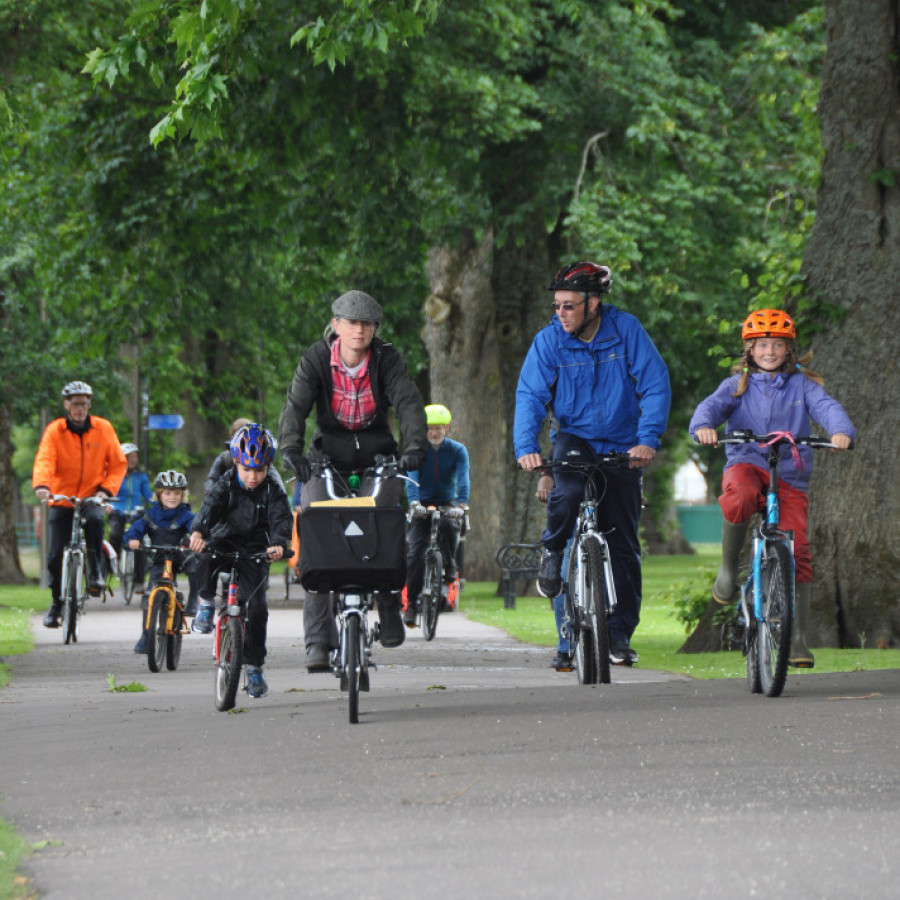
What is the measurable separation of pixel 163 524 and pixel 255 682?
Answer: 426 cm

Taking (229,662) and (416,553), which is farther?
(416,553)

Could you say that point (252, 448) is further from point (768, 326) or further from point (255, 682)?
point (768, 326)

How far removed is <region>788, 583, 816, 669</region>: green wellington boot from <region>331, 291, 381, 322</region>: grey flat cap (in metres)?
2.47

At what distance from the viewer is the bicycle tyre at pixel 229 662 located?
9742 mm

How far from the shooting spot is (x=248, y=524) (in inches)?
403

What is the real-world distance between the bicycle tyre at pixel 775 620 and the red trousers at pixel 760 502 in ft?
1.26

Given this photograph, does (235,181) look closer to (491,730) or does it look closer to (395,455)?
(395,455)

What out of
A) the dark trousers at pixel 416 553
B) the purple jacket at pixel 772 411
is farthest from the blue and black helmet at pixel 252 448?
the dark trousers at pixel 416 553

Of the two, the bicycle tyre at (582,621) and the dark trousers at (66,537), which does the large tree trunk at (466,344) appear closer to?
the dark trousers at (66,537)

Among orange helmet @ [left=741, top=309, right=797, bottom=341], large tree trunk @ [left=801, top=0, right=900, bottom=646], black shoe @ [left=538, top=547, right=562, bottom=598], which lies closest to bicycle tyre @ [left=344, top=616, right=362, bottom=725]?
black shoe @ [left=538, top=547, right=562, bottom=598]

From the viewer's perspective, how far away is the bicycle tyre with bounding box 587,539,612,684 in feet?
30.8

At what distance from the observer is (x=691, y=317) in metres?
31.7

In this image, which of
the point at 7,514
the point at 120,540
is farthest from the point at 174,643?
the point at 7,514

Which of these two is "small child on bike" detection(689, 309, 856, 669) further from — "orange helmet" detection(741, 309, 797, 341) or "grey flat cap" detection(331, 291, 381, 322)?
"grey flat cap" detection(331, 291, 381, 322)
